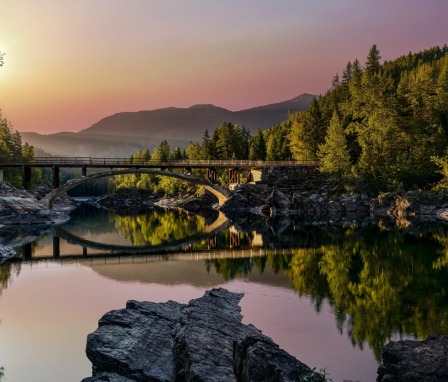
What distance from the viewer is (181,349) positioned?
15234 mm

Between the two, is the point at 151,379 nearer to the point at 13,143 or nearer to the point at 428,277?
the point at 428,277

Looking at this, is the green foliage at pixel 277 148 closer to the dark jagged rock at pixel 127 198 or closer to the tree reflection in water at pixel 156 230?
the dark jagged rock at pixel 127 198

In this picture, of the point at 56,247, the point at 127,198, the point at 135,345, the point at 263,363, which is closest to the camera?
the point at 263,363

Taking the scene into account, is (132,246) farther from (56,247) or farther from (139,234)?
(139,234)

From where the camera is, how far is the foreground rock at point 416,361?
12367mm

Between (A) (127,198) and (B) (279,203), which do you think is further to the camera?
(A) (127,198)

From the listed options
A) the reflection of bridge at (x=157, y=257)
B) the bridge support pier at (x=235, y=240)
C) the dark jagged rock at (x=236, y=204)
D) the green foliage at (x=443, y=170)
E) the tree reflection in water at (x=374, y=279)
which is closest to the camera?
the tree reflection in water at (x=374, y=279)

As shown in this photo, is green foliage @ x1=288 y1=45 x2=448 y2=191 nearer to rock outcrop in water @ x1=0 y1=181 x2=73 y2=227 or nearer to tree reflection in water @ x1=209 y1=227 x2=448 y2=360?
tree reflection in water @ x1=209 y1=227 x2=448 y2=360

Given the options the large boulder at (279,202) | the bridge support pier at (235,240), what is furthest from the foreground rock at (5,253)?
the large boulder at (279,202)

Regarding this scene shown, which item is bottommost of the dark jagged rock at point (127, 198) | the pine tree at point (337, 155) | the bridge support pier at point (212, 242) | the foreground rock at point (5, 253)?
the dark jagged rock at point (127, 198)

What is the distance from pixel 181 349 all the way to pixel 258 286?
15.5 metres

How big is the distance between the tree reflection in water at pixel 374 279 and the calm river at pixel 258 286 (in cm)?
7

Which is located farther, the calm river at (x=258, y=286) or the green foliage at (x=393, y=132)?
the green foliage at (x=393, y=132)

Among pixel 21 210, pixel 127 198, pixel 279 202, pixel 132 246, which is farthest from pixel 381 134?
pixel 127 198
